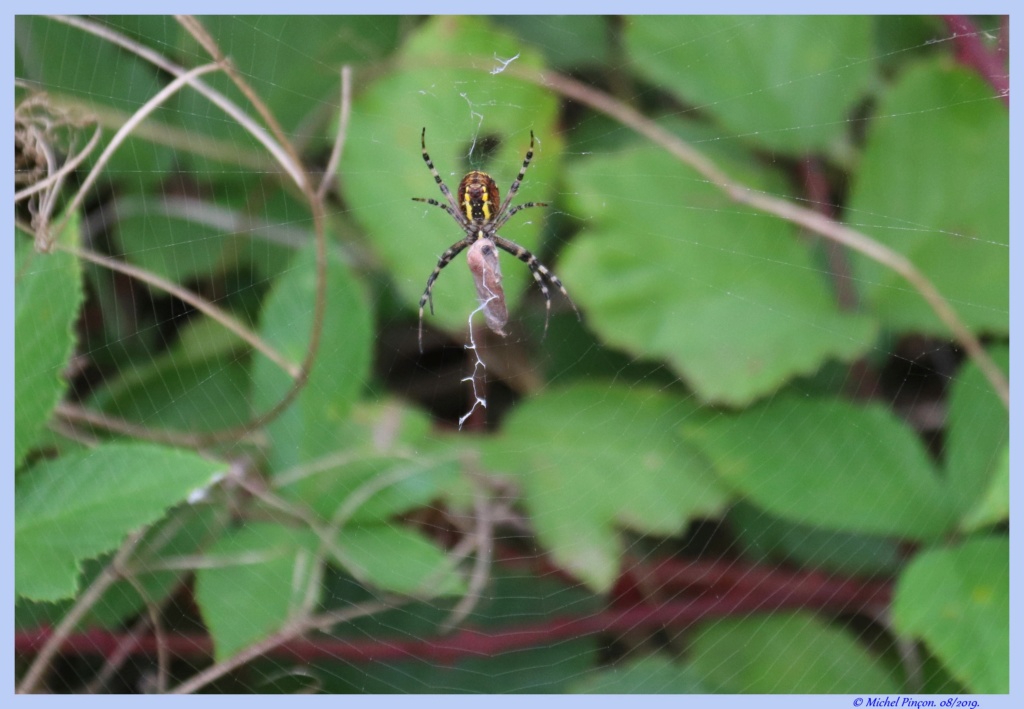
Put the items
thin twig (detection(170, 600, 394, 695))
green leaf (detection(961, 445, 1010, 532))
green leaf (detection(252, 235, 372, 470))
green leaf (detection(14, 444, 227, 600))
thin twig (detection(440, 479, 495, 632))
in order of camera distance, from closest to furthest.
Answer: green leaf (detection(14, 444, 227, 600)), green leaf (detection(961, 445, 1010, 532)), thin twig (detection(170, 600, 394, 695)), green leaf (detection(252, 235, 372, 470)), thin twig (detection(440, 479, 495, 632))

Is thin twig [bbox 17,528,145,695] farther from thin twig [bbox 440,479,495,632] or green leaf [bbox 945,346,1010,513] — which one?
green leaf [bbox 945,346,1010,513]

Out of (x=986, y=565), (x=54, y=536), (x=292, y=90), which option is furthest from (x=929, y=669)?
(x=292, y=90)

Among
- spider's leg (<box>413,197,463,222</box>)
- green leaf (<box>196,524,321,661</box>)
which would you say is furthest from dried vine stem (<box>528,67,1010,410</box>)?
green leaf (<box>196,524,321,661</box>)

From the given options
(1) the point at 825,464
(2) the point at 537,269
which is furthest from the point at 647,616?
(2) the point at 537,269

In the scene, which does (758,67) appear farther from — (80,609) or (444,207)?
(80,609)

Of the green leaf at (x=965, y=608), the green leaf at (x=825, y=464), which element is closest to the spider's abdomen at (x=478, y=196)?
the green leaf at (x=825, y=464)

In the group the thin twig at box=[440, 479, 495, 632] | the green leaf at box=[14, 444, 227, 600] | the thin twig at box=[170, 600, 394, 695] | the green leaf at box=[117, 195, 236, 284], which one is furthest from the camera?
the green leaf at box=[117, 195, 236, 284]
